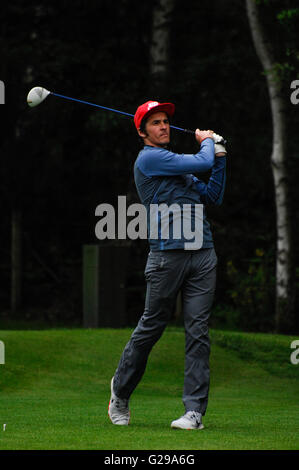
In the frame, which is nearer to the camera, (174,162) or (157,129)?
(174,162)

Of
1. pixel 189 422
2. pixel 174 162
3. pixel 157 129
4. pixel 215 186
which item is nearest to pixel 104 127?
pixel 157 129

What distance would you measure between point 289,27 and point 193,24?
7.18m

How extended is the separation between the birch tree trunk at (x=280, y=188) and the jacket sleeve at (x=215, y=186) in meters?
10.2

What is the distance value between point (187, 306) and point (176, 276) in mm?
218

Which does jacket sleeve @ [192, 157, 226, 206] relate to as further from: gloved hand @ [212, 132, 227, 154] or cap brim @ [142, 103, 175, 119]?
cap brim @ [142, 103, 175, 119]

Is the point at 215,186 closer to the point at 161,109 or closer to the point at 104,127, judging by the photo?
A: the point at 161,109

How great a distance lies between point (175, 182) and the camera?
6.14 m

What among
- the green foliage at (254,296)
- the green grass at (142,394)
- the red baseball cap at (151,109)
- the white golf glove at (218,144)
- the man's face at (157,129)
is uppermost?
the red baseball cap at (151,109)

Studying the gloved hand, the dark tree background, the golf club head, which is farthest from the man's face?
the dark tree background

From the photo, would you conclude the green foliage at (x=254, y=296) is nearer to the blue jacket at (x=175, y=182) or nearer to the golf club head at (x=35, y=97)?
the golf club head at (x=35, y=97)

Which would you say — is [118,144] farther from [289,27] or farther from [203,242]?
[203,242]

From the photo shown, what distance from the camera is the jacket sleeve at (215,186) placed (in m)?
6.22

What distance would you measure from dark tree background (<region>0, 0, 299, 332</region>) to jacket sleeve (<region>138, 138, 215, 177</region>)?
1161 centimetres

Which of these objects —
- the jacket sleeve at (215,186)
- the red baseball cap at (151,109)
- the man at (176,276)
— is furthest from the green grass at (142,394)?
the red baseball cap at (151,109)
